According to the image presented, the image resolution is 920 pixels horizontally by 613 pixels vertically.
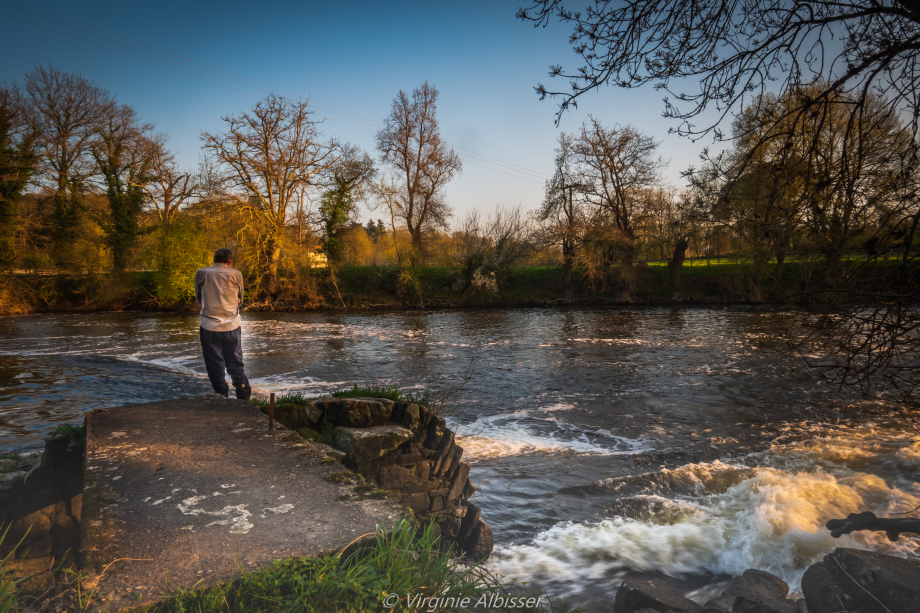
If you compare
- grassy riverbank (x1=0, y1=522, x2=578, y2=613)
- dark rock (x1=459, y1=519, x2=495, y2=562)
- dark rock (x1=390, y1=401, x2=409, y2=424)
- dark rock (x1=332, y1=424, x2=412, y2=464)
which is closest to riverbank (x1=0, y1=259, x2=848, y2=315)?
dark rock (x1=390, y1=401, x2=409, y2=424)

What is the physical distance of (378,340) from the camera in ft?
63.4

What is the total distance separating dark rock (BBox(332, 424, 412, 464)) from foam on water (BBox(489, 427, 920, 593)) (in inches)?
69.5

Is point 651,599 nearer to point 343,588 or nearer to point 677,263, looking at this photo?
point 343,588

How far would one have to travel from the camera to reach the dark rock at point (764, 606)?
355 centimetres

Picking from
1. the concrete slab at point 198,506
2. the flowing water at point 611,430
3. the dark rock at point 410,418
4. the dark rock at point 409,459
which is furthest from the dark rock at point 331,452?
the flowing water at point 611,430

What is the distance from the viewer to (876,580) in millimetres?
3621

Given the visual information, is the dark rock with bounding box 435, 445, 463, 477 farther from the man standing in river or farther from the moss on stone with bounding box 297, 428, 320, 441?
the man standing in river

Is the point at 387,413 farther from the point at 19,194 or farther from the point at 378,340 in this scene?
the point at 19,194

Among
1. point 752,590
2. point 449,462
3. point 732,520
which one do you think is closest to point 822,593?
point 752,590

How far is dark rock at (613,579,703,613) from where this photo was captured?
350 cm

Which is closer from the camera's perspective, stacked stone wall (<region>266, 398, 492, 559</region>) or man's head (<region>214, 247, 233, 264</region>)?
stacked stone wall (<region>266, 398, 492, 559</region>)

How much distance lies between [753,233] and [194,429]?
21.0 feet

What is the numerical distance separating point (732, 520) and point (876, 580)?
68.6 inches

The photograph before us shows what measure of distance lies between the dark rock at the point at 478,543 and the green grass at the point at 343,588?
1.41 metres
